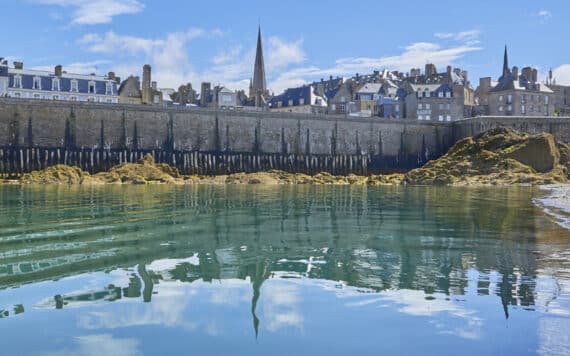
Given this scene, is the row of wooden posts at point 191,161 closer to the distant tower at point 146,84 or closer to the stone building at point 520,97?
the distant tower at point 146,84

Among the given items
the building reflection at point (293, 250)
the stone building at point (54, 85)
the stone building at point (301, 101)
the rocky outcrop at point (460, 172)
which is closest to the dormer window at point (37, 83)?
the stone building at point (54, 85)

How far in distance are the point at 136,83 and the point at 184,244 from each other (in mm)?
72113

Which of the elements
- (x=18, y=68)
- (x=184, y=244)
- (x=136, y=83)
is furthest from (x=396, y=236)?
(x=136, y=83)

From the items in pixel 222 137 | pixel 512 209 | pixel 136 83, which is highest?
pixel 136 83

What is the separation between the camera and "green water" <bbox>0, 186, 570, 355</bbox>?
6918 mm

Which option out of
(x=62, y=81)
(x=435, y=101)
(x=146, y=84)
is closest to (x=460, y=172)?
(x=435, y=101)

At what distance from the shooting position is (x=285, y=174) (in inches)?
2263

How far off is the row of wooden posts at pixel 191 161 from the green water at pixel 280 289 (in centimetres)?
3406

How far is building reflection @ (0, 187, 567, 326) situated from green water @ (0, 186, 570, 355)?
0.04 meters

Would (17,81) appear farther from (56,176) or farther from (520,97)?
(520,97)

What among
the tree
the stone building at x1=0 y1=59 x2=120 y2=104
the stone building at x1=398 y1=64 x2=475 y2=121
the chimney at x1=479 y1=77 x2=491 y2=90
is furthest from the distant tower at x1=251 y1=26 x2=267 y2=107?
the stone building at x1=0 y1=59 x2=120 y2=104

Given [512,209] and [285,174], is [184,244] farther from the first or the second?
[285,174]

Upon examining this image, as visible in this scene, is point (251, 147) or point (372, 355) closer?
point (372, 355)

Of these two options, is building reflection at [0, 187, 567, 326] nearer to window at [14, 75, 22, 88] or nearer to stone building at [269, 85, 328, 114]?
window at [14, 75, 22, 88]
